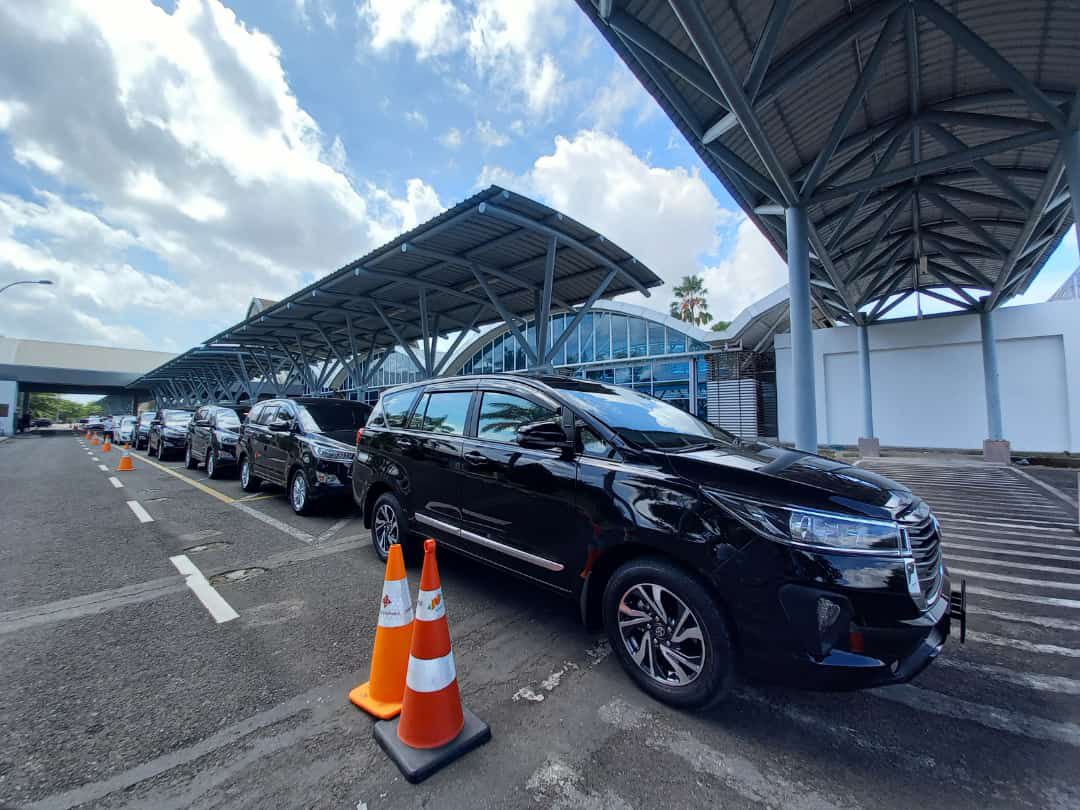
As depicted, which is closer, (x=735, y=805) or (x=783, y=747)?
(x=735, y=805)

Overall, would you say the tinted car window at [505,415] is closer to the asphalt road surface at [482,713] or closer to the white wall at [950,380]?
the asphalt road surface at [482,713]

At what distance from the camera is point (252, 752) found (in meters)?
2.03

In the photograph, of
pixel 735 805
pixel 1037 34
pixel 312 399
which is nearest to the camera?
pixel 735 805

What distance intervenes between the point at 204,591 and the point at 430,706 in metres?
3.04

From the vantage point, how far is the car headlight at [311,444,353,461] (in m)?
6.33

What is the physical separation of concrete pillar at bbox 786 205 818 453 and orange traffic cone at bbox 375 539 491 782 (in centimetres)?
748

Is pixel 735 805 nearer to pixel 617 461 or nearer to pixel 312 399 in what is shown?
pixel 617 461

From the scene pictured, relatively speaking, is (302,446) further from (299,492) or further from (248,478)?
(248,478)

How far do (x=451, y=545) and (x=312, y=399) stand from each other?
5257 millimetres

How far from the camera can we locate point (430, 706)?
202 cm

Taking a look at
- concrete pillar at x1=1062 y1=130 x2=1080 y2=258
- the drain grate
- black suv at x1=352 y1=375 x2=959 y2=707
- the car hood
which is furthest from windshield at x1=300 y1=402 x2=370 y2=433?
concrete pillar at x1=1062 y1=130 x2=1080 y2=258

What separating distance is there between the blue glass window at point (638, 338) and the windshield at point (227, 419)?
1639 cm

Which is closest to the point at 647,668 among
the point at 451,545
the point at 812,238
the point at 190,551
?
the point at 451,545

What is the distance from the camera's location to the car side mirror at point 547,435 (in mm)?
2803
